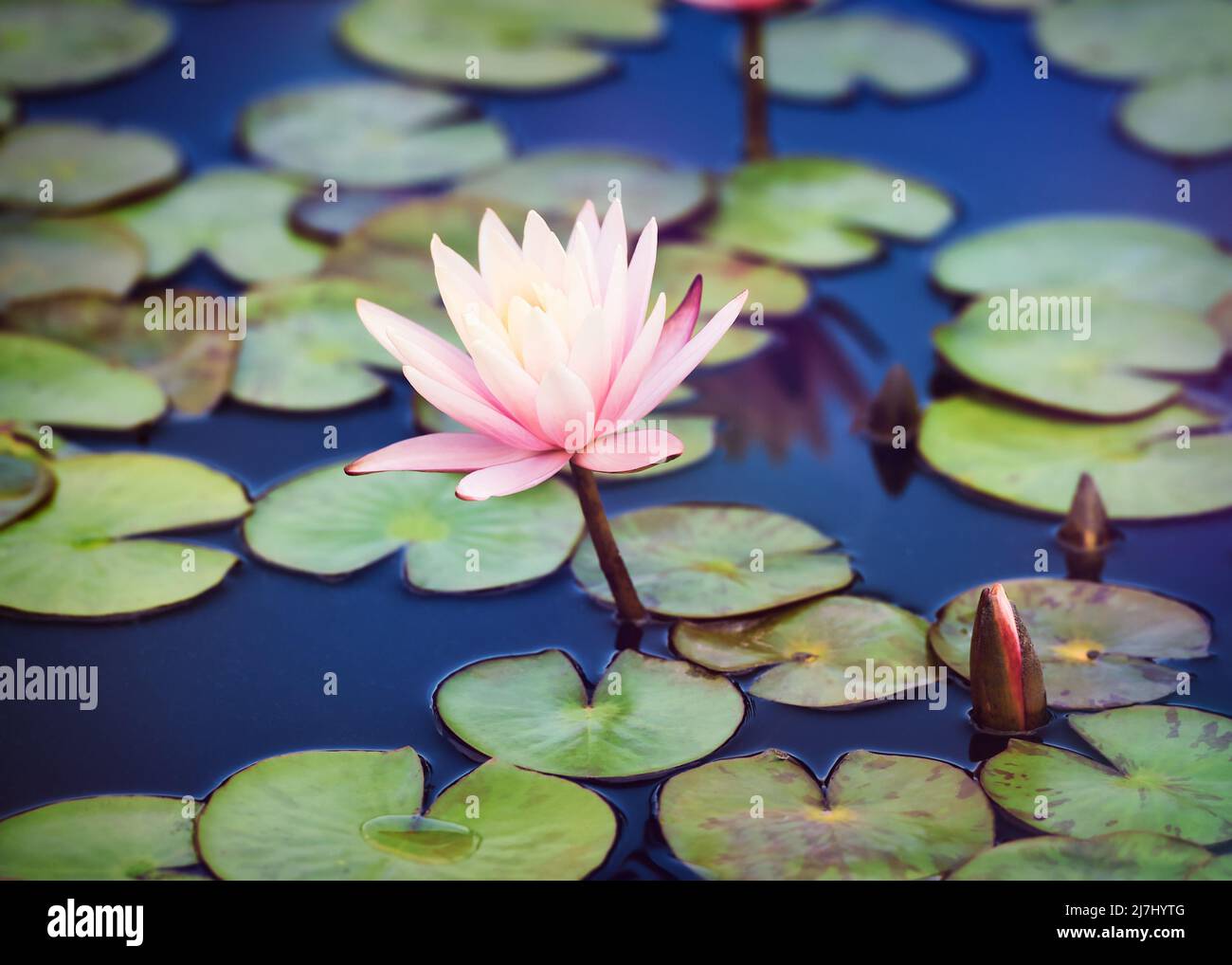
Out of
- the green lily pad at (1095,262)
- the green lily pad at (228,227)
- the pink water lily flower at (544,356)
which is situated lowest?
the pink water lily flower at (544,356)

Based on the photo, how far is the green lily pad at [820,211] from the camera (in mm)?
3328

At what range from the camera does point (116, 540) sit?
2457 millimetres

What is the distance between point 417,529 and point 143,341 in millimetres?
931

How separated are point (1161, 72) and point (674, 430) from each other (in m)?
2.20

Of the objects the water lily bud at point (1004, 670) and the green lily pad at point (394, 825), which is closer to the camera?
the green lily pad at point (394, 825)

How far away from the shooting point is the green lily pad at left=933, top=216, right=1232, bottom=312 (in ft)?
10.2

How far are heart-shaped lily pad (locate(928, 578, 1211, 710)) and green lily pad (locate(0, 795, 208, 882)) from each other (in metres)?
1.23

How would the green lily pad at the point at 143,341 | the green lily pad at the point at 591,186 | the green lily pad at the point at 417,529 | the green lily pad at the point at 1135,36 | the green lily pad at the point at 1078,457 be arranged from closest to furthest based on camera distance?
the green lily pad at the point at 417,529, the green lily pad at the point at 1078,457, the green lily pad at the point at 143,341, the green lily pad at the point at 591,186, the green lily pad at the point at 1135,36

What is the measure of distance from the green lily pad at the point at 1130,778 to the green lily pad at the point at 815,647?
0.25 meters

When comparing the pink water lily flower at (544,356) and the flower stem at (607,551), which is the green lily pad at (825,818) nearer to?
the flower stem at (607,551)

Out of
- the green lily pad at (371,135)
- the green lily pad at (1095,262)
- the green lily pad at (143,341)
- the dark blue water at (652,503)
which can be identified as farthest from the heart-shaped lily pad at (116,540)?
the green lily pad at (1095,262)

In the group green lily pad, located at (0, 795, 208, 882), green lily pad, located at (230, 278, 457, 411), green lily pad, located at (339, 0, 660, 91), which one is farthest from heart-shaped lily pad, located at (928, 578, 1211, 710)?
green lily pad, located at (339, 0, 660, 91)

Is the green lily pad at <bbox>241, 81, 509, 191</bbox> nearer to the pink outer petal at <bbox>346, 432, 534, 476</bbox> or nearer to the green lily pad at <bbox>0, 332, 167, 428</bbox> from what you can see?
the green lily pad at <bbox>0, 332, 167, 428</bbox>

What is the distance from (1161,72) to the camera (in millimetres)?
3951
